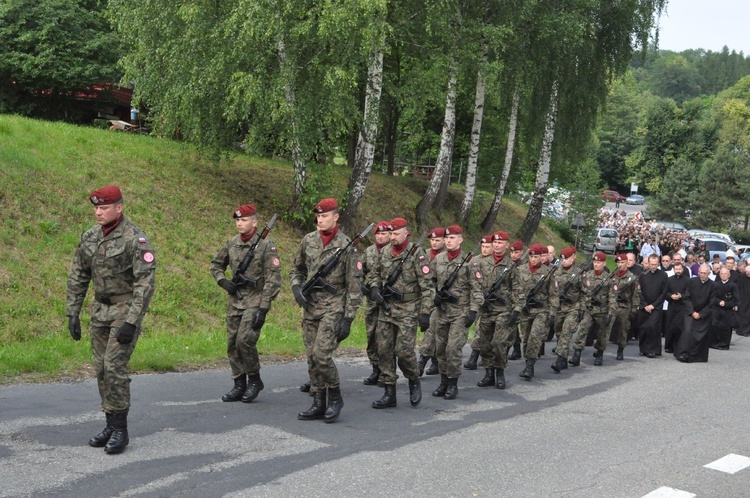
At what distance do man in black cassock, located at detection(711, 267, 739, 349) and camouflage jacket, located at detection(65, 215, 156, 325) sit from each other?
15.1 meters

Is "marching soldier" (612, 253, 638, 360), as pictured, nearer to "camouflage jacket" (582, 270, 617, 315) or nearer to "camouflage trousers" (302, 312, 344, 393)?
"camouflage jacket" (582, 270, 617, 315)

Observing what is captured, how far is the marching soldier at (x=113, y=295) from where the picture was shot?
7.00 metres

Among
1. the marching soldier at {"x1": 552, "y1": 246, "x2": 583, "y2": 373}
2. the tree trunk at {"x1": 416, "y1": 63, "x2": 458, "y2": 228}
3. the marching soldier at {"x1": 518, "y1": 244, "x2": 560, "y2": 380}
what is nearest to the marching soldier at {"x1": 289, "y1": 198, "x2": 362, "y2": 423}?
the marching soldier at {"x1": 518, "y1": 244, "x2": 560, "y2": 380}

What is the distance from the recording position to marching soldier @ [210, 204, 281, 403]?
8992 mm

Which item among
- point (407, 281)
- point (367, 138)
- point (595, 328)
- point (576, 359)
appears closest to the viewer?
point (407, 281)

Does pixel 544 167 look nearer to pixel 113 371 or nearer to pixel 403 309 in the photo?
pixel 403 309

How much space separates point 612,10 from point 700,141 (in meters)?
73.1

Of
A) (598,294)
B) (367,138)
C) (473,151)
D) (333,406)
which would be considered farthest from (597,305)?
(473,151)

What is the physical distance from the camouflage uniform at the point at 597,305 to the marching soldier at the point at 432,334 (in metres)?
3.84

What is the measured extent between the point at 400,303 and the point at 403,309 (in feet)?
0.26

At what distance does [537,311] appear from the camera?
Result: 13.1 m

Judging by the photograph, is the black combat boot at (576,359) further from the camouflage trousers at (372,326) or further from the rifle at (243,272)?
the rifle at (243,272)

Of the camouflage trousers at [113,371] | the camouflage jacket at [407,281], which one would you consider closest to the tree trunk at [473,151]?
the camouflage jacket at [407,281]

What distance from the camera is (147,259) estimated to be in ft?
23.6
